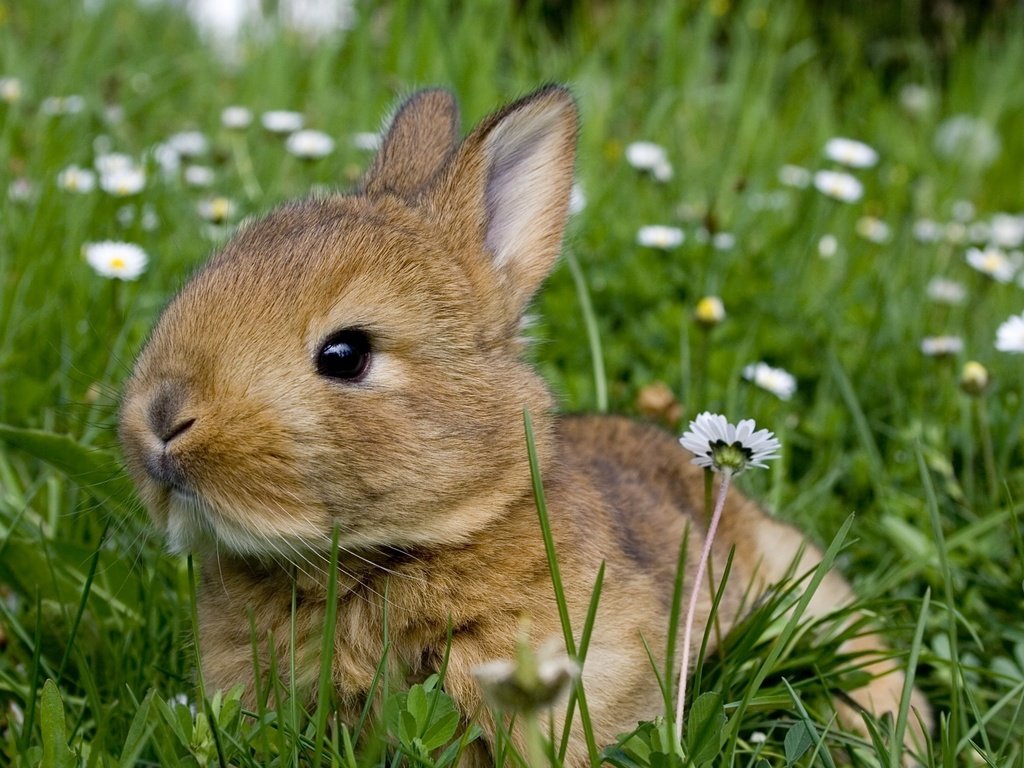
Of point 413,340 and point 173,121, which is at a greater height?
point 413,340

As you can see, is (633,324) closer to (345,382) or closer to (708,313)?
(708,313)

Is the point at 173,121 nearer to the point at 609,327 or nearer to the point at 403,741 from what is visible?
the point at 609,327

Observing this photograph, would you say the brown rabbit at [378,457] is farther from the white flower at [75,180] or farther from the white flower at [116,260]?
the white flower at [75,180]

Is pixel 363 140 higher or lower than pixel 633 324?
higher

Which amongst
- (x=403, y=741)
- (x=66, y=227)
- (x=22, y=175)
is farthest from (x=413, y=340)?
(x=22, y=175)

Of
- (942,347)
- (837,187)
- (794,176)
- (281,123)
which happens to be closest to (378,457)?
(942,347)

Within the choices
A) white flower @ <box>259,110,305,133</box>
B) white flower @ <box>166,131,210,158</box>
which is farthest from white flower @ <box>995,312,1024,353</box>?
white flower @ <box>166,131,210,158</box>

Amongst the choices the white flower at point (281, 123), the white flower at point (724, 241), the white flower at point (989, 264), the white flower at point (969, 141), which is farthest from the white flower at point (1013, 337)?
the white flower at point (969, 141)
